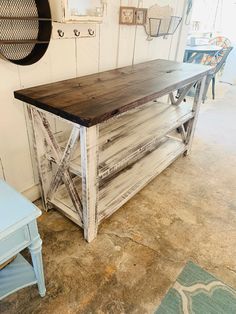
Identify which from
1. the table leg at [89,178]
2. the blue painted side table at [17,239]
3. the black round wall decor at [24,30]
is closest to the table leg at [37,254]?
the blue painted side table at [17,239]

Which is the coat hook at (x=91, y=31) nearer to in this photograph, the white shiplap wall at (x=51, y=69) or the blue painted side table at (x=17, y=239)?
the white shiplap wall at (x=51, y=69)

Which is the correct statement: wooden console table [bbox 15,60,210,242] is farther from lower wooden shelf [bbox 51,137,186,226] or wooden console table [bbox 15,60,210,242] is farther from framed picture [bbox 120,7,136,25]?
framed picture [bbox 120,7,136,25]

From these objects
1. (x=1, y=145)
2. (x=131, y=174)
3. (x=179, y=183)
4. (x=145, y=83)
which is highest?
(x=145, y=83)

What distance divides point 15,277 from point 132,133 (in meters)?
1.11

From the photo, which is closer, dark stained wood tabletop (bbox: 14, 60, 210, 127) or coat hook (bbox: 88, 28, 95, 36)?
dark stained wood tabletop (bbox: 14, 60, 210, 127)

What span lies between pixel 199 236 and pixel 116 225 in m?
0.54

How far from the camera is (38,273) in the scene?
1.11 metres

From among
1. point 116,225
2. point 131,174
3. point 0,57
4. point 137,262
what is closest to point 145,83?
point 131,174

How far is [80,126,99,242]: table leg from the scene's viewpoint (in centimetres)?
113

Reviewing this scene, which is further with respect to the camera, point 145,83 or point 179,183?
point 179,183

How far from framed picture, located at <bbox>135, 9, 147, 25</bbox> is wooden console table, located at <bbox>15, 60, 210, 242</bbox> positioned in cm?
31

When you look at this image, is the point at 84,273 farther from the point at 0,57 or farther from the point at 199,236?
the point at 0,57

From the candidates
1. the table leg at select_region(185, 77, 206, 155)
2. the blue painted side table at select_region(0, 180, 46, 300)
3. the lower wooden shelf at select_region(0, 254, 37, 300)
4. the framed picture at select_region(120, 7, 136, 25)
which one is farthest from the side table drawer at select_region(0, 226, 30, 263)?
the table leg at select_region(185, 77, 206, 155)

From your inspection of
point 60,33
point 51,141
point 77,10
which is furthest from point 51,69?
point 51,141
